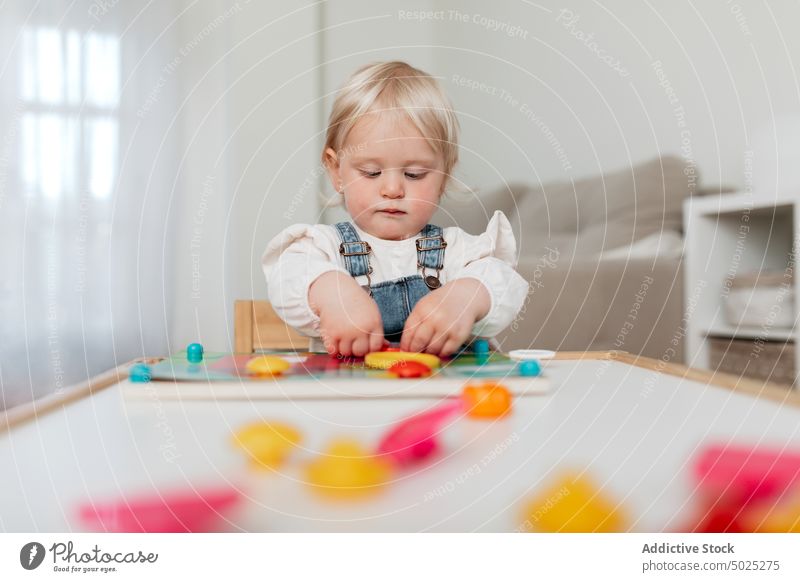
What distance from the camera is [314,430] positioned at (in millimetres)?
376

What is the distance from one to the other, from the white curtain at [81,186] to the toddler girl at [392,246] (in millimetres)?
211

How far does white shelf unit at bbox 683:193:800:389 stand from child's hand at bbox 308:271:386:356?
0.67 meters

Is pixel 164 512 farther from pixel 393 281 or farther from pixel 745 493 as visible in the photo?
pixel 393 281

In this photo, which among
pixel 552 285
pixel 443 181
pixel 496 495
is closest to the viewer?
pixel 496 495

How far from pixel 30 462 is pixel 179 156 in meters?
0.72

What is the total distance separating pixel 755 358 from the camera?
1.04m

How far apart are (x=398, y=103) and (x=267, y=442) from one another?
38cm

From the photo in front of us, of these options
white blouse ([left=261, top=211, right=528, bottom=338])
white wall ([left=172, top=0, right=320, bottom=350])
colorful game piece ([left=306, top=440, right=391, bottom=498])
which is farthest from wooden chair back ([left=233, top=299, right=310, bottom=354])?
colorful game piece ([left=306, top=440, right=391, bottom=498])

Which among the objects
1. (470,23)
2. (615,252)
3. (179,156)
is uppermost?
(470,23)

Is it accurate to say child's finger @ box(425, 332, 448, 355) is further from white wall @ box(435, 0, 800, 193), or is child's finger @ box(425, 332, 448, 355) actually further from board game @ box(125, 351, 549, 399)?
white wall @ box(435, 0, 800, 193)

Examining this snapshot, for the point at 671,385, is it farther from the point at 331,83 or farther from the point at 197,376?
the point at 331,83

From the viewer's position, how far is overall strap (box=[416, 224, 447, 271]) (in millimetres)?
699

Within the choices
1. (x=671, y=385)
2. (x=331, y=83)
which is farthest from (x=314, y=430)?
(x=331, y=83)

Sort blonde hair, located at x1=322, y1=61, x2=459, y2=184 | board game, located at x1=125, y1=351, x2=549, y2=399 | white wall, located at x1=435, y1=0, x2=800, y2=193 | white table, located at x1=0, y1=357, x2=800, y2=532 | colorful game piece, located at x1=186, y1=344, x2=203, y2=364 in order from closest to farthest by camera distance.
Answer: white table, located at x1=0, y1=357, x2=800, y2=532 < board game, located at x1=125, y1=351, x2=549, y2=399 < colorful game piece, located at x1=186, y1=344, x2=203, y2=364 < blonde hair, located at x1=322, y1=61, x2=459, y2=184 < white wall, located at x1=435, y1=0, x2=800, y2=193
